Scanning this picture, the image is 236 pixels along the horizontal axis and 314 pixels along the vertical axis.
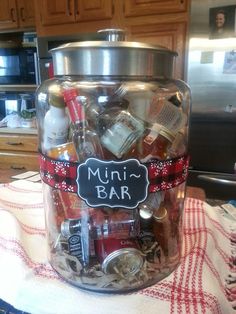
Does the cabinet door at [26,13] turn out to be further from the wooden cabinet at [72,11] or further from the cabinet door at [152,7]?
the cabinet door at [152,7]

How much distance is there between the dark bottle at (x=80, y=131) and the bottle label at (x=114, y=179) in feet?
0.08

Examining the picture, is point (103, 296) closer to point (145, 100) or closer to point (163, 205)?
point (163, 205)

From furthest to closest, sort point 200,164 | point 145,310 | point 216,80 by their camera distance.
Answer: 1. point 200,164
2. point 216,80
3. point 145,310

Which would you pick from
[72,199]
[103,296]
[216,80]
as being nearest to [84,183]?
[72,199]


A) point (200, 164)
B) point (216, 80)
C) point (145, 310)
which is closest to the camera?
point (145, 310)

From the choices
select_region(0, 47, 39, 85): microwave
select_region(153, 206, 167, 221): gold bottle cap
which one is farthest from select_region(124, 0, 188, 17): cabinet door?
select_region(153, 206, 167, 221): gold bottle cap

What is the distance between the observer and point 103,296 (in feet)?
1.19

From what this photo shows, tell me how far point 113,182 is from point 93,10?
1545 mm

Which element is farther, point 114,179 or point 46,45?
point 46,45

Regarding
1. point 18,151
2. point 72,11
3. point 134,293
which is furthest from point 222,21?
point 18,151

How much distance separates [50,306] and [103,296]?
0.07 metres

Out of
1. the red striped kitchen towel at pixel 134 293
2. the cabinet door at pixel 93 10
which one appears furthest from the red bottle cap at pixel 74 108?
the cabinet door at pixel 93 10

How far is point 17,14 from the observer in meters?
1.95

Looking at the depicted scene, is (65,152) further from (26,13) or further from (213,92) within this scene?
(26,13)
